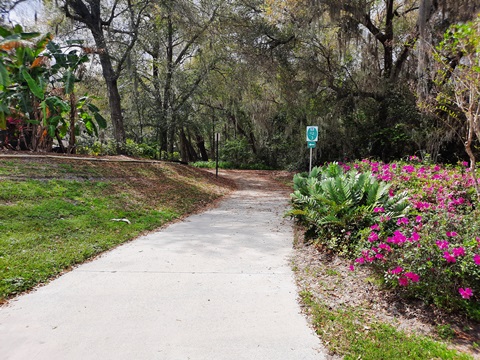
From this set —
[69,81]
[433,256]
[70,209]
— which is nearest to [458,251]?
[433,256]

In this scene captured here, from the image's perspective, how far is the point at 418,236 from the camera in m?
2.93

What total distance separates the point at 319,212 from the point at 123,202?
4491 millimetres

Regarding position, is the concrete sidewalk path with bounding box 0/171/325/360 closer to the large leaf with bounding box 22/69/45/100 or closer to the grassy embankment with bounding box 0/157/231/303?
the grassy embankment with bounding box 0/157/231/303

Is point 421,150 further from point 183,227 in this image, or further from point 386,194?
Answer: point 183,227

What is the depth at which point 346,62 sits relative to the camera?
1396cm

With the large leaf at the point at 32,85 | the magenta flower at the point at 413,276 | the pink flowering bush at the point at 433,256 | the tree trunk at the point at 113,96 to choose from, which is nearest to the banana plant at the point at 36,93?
the large leaf at the point at 32,85

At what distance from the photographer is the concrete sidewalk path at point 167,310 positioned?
2.26 metres

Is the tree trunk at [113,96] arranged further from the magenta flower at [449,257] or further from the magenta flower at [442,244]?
the magenta flower at [449,257]

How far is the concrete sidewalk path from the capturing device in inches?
88.9

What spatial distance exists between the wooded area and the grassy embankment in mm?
2110

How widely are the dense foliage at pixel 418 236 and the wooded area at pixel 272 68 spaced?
6324 millimetres

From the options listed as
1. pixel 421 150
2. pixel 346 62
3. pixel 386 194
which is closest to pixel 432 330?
pixel 386 194

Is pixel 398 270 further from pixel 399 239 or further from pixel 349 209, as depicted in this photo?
pixel 349 209

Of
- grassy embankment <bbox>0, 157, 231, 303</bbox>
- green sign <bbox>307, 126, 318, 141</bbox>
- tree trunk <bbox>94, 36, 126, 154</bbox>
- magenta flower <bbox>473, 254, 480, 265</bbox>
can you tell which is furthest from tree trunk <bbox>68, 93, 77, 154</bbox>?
magenta flower <bbox>473, 254, 480, 265</bbox>
